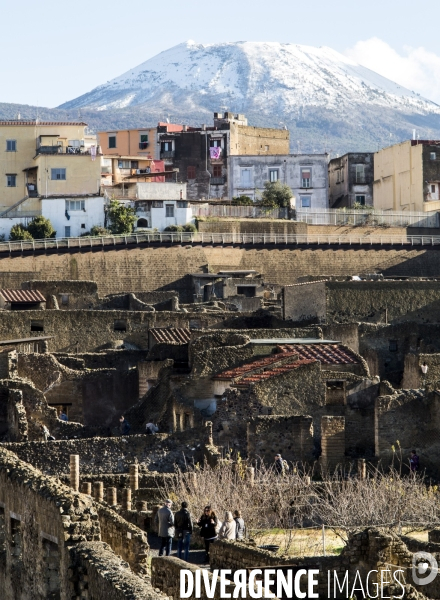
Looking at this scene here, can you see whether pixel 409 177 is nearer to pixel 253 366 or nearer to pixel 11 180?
pixel 11 180

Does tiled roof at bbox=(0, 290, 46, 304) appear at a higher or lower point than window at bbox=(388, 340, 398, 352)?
higher

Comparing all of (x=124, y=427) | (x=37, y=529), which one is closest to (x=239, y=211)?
(x=124, y=427)

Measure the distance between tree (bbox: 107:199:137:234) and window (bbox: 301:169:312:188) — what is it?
58.1ft

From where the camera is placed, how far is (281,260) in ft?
272

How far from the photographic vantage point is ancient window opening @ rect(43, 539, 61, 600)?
22.2m

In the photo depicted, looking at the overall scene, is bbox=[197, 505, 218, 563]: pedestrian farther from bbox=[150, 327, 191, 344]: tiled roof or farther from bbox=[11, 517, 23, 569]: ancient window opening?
bbox=[150, 327, 191, 344]: tiled roof

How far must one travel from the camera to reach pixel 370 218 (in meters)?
90.8

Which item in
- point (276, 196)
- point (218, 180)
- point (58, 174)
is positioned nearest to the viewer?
point (58, 174)

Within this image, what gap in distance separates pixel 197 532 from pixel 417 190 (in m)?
66.0

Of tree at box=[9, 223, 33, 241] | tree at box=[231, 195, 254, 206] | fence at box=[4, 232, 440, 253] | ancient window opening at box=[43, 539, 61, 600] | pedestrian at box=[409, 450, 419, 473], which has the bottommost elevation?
pedestrian at box=[409, 450, 419, 473]

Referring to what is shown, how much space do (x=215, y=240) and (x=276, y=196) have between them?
37.6 feet

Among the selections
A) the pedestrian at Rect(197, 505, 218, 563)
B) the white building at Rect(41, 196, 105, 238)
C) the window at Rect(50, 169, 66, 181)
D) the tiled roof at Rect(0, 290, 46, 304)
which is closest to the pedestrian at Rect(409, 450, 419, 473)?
the pedestrian at Rect(197, 505, 218, 563)

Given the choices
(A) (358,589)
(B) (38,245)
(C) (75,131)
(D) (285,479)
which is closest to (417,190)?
(C) (75,131)

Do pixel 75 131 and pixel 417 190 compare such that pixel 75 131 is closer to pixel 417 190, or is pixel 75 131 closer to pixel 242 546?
pixel 417 190
